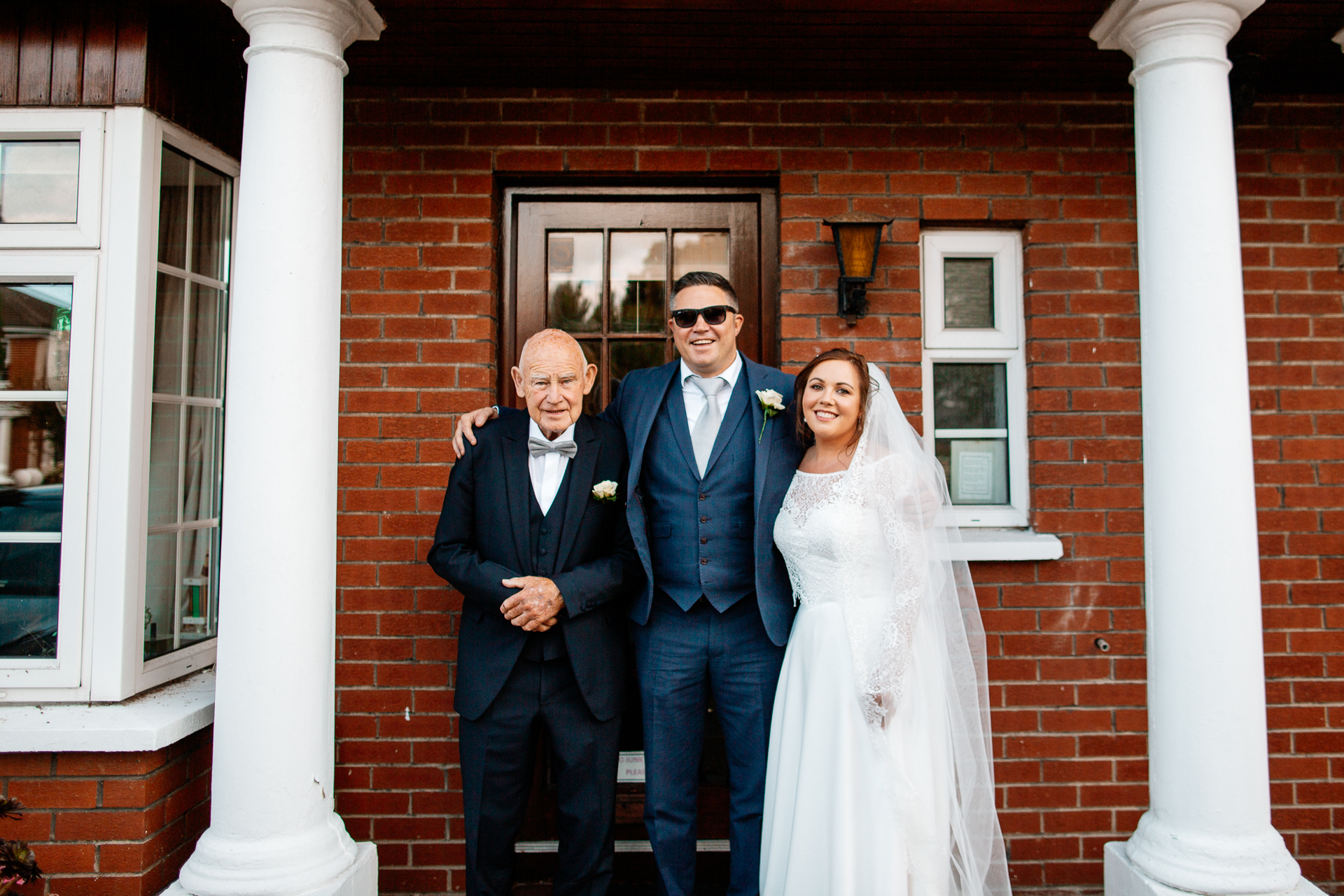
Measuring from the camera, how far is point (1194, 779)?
249 centimetres

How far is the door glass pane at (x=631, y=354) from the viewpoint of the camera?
11.2ft

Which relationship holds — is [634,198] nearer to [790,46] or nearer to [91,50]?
[790,46]

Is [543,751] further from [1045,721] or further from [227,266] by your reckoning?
[227,266]

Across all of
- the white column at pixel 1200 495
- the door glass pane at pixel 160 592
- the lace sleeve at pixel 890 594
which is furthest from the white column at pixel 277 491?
the white column at pixel 1200 495

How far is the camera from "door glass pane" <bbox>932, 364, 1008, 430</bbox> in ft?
11.1

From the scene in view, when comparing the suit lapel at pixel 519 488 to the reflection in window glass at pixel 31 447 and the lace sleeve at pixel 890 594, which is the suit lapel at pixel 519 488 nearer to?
→ the lace sleeve at pixel 890 594

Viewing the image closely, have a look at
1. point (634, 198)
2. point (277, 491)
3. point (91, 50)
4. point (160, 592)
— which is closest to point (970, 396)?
point (634, 198)

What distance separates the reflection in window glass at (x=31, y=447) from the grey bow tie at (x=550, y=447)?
1650mm

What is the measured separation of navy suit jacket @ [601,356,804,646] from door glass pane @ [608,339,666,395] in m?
0.61

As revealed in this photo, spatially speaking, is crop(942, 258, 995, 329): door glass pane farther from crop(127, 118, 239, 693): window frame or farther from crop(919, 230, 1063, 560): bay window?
crop(127, 118, 239, 693): window frame

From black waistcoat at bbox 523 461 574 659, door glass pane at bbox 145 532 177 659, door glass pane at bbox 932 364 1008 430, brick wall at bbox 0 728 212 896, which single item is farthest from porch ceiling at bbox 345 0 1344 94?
brick wall at bbox 0 728 212 896

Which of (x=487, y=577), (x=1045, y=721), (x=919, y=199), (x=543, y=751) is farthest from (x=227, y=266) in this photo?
(x=1045, y=721)

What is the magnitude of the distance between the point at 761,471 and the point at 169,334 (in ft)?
7.34

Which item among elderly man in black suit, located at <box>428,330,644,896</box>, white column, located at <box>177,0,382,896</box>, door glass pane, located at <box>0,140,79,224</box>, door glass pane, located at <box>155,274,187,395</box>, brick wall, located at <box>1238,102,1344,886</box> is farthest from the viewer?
brick wall, located at <box>1238,102,1344,886</box>
